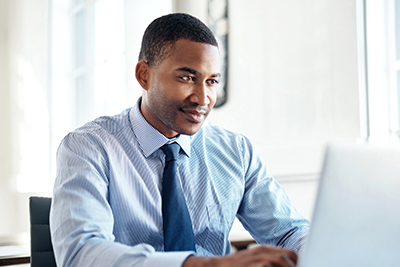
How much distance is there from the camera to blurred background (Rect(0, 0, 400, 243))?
1.84 meters

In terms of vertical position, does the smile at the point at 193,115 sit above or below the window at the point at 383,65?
below

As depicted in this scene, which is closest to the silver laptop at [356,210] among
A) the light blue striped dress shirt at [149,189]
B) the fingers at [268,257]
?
the fingers at [268,257]

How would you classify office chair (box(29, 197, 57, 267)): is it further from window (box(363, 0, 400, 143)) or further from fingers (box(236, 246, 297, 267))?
window (box(363, 0, 400, 143))

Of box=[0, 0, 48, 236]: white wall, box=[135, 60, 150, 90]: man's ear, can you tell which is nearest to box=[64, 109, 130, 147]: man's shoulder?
box=[135, 60, 150, 90]: man's ear

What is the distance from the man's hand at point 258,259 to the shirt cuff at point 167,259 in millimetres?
45

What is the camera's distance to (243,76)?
2.37 m

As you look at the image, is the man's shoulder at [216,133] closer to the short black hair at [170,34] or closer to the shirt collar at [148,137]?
the shirt collar at [148,137]

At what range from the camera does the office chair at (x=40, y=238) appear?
1375 mm

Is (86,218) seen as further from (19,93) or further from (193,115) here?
(19,93)

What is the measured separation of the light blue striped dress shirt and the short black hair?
0.20m

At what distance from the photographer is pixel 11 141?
11.1ft

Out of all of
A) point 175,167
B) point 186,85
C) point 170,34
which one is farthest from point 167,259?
point 170,34

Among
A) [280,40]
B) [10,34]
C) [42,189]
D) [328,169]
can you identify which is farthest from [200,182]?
[10,34]

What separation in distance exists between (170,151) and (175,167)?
0.05 m
